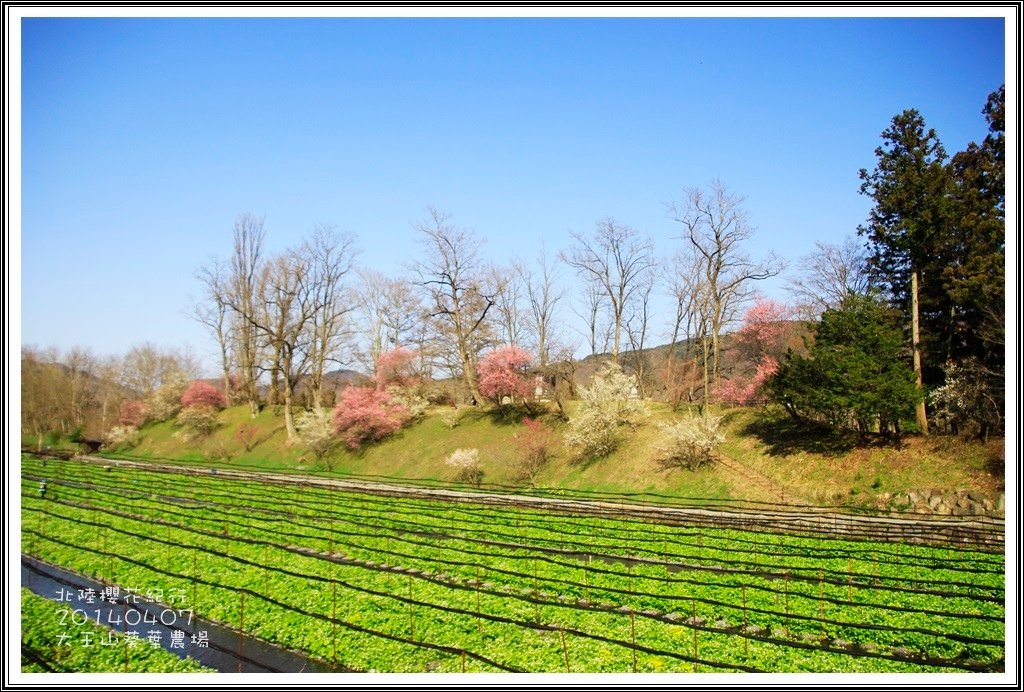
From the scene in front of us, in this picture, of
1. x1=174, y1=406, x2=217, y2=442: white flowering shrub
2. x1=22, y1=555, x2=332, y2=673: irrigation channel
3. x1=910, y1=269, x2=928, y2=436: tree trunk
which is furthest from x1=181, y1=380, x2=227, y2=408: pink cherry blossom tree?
x1=910, y1=269, x2=928, y2=436: tree trunk

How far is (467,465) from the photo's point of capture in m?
28.4

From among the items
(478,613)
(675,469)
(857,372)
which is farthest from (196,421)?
(478,613)

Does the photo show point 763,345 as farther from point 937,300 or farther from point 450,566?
point 450,566

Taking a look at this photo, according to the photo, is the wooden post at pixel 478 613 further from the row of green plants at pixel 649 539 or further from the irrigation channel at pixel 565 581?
the row of green plants at pixel 649 539

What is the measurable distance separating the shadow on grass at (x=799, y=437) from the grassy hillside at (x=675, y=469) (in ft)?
0.13

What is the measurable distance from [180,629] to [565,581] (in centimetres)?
605

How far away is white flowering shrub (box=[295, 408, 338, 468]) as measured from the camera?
34656 millimetres

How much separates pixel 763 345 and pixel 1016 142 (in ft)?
75.6

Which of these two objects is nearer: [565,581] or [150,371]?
[565,581]

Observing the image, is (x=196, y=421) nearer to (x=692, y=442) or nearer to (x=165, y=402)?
(x=165, y=402)

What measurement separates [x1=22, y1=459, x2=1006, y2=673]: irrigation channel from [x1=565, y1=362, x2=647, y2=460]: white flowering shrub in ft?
20.9

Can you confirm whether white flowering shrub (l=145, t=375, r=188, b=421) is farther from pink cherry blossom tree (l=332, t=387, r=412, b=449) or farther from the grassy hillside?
pink cherry blossom tree (l=332, t=387, r=412, b=449)

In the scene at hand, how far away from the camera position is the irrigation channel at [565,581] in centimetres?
898

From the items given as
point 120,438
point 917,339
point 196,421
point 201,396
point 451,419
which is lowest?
point 120,438
